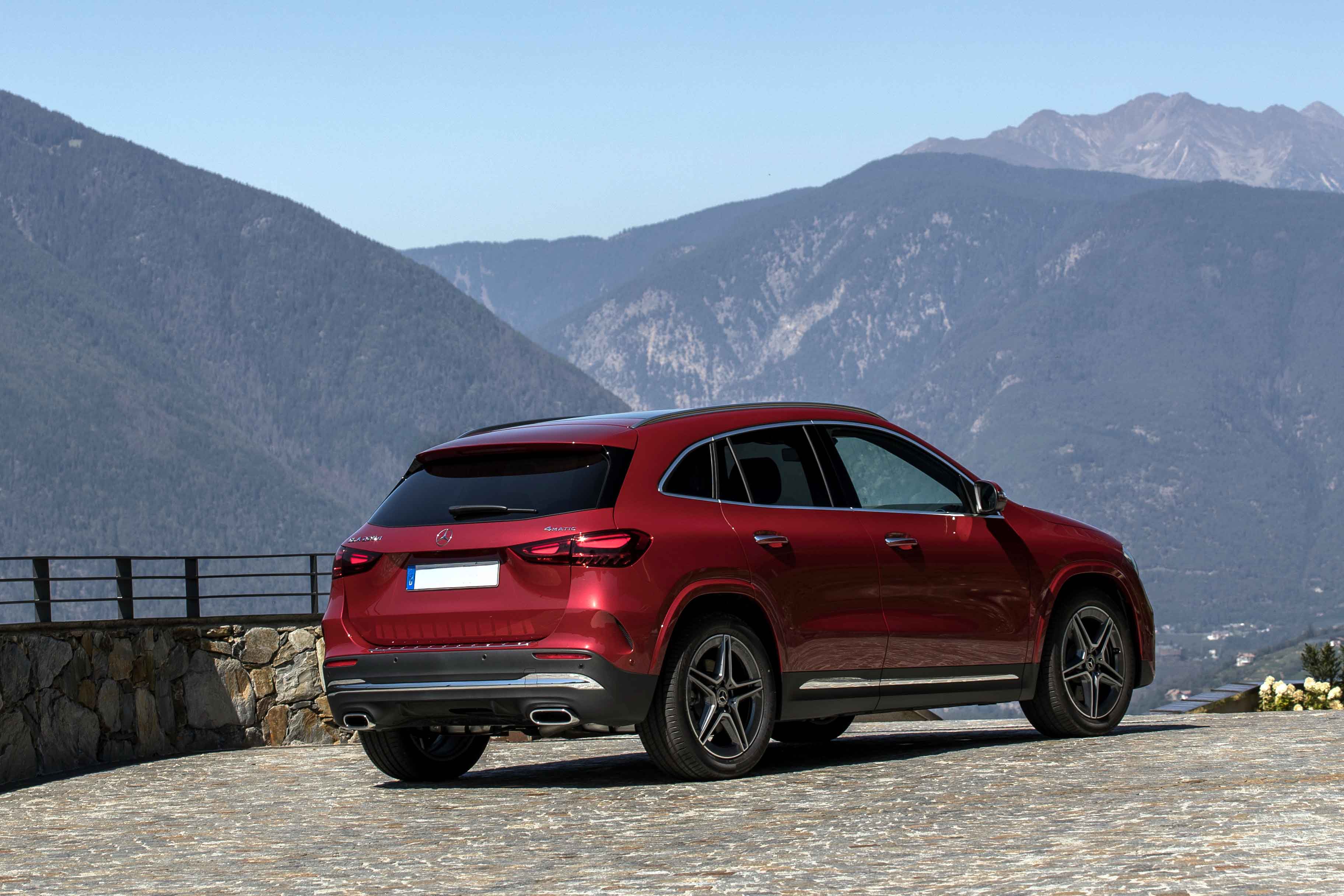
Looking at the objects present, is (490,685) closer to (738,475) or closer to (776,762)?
(738,475)

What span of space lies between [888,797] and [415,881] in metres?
2.17

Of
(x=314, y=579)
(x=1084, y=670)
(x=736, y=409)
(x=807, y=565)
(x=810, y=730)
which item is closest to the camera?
(x=807, y=565)

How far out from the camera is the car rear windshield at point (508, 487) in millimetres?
7316

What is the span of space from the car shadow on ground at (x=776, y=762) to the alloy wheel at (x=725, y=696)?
25cm

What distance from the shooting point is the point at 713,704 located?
7527 mm

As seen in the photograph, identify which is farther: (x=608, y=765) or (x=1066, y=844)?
(x=608, y=765)

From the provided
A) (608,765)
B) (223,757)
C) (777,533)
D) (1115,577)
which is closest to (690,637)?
(777,533)

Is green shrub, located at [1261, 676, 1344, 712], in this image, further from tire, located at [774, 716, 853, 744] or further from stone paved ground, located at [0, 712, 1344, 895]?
tire, located at [774, 716, 853, 744]

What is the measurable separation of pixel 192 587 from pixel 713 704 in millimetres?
12184

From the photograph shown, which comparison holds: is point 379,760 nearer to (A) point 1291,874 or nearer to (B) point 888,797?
(B) point 888,797

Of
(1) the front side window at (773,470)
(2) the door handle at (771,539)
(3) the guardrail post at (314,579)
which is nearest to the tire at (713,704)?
(2) the door handle at (771,539)

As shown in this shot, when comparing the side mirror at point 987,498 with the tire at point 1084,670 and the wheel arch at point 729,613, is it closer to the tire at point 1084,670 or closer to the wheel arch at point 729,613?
the tire at point 1084,670

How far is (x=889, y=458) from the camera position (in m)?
8.77

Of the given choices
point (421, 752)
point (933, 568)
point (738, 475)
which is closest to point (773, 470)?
point (738, 475)
